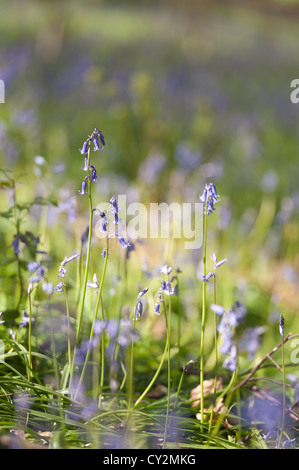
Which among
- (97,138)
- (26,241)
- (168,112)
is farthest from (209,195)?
(168,112)

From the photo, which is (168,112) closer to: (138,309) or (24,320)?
(24,320)

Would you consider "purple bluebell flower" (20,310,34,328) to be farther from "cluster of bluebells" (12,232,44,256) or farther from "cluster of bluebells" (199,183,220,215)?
"cluster of bluebells" (199,183,220,215)

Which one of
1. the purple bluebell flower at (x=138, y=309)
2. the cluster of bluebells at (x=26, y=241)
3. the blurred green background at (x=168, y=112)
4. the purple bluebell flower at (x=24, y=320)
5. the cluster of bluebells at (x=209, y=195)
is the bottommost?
the purple bluebell flower at (x=24, y=320)

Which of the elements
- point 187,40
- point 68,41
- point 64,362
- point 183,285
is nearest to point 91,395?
point 64,362

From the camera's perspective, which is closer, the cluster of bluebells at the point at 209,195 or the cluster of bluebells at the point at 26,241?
the cluster of bluebells at the point at 209,195

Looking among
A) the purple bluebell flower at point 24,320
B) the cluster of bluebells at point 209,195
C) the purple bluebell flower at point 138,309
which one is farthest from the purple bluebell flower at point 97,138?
the purple bluebell flower at point 24,320

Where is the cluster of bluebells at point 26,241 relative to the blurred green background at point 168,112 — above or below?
below

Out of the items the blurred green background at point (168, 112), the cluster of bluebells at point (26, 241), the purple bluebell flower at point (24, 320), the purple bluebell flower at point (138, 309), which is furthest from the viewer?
the blurred green background at point (168, 112)

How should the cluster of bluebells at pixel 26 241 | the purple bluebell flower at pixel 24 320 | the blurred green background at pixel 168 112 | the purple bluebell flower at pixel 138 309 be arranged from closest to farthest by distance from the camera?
the purple bluebell flower at pixel 138 309 → the purple bluebell flower at pixel 24 320 → the cluster of bluebells at pixel 26 241 → the blurred green background at pixel 168 112

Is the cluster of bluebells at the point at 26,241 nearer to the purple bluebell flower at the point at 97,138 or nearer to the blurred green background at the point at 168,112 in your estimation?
the blurred green background at the point at 168,112

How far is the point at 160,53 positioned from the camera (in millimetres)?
11023

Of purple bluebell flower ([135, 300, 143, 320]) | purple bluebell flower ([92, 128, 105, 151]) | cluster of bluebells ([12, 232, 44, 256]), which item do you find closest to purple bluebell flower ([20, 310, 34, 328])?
→ cluster of bluebells ([12, 232, 44, 256])

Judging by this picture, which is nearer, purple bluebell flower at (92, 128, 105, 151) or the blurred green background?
purple bluebell flower at (92, 128, 105, 151)
